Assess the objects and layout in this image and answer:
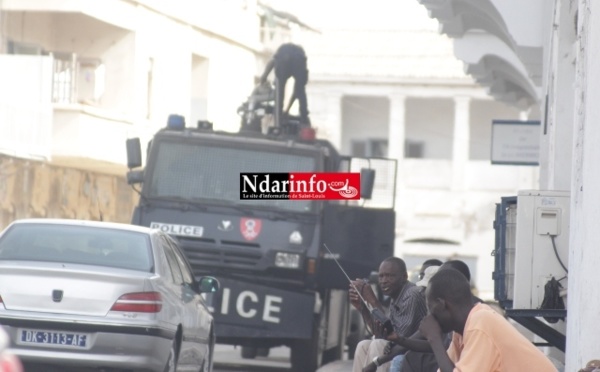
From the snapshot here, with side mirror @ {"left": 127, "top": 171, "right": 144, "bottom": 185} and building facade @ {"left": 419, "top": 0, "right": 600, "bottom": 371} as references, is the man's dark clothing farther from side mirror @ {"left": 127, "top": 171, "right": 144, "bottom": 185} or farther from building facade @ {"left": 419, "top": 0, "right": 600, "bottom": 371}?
side mirror @ {"left": 127, "top": 171, "right": 144, "bottom": 185}

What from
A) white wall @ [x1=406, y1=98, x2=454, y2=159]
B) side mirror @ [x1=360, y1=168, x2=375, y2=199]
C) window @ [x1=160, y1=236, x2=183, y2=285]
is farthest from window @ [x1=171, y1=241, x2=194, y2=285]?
white wall @ [x1=406, y1=98, x2=454, y2=159]

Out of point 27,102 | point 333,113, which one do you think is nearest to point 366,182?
point 27,102

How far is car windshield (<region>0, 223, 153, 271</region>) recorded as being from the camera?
12109mm

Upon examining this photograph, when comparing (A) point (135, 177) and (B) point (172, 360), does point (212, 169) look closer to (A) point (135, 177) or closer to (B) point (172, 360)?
(A) point (135, 177)

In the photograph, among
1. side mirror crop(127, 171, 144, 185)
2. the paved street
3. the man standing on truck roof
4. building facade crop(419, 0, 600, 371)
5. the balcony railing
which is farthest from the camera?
the balcony railing

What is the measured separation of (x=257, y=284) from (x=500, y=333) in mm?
10927

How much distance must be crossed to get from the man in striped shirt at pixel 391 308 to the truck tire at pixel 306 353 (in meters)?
6.63

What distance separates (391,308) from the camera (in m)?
10.9

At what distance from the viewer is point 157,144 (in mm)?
17781

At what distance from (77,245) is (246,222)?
5.35 meters

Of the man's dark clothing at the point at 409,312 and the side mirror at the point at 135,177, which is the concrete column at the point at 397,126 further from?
the man's dark clothing at the point at 409,312

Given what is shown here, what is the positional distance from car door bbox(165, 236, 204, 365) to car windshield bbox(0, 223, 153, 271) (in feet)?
1.79

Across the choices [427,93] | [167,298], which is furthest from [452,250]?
[167,298]

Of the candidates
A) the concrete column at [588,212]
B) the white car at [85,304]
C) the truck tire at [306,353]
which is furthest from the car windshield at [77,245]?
the truck tire at [306,353]
